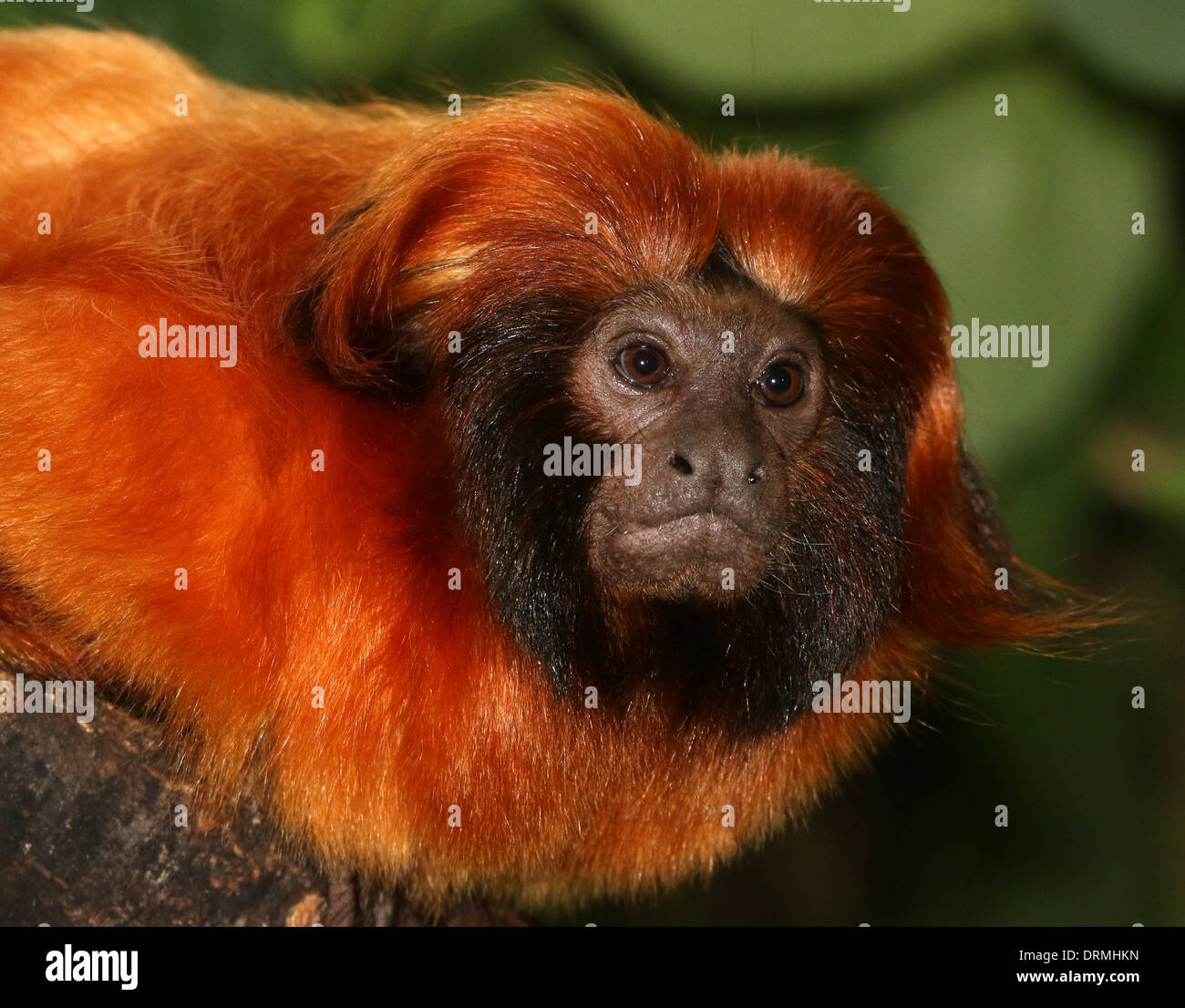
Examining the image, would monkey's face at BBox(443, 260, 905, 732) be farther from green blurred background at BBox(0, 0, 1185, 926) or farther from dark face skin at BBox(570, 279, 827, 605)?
green blurred background at BBox(0, 0, 1185, 926)

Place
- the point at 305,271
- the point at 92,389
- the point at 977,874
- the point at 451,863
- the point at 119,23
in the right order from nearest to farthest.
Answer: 1. the point at 92,389
2. the point at 305,271
3. the point at 451,863
4. the point at 119,23
5. the point at 977,874

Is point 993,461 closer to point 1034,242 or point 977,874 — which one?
point 1034,242

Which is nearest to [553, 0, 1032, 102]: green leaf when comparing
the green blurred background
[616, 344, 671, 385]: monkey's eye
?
the green blurred background

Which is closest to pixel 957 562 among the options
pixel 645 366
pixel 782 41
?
pixel 645 366

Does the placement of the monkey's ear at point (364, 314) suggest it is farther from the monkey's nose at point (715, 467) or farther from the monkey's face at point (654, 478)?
the monkey's nose at point (715, 467)
